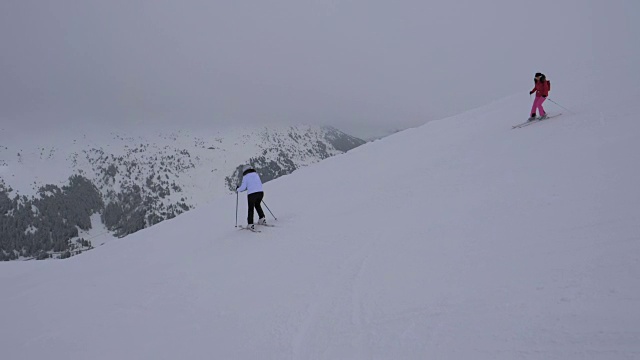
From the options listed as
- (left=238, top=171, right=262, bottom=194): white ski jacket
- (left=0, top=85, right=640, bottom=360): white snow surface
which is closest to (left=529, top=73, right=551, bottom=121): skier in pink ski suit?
(left=0, top=85, right=640, bottom=360): white snow surface

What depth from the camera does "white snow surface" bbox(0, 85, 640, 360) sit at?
13.8 ft

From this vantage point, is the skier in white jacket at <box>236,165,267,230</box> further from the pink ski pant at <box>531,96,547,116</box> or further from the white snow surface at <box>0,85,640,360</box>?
the pink ski pant at <box>531,96,547,116</box>

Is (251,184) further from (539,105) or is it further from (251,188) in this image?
(539,105)

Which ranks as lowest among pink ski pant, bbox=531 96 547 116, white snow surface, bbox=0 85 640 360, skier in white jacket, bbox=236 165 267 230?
white snow surface, bbox=0 85 640 360

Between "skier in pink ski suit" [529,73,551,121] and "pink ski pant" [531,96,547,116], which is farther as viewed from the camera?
"pink ski pant" [531,96,547,116]

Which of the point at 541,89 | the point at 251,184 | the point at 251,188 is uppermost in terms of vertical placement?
the point at 541,89

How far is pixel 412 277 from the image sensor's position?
6.01m

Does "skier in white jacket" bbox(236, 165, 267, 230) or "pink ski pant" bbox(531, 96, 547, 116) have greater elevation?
"pink ski pant" bbox(531, 96, 547, 116)

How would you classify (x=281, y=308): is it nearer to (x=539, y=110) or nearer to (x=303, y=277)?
(x=303, y=277)

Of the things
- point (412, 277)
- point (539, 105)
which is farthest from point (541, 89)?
point (412, 277)

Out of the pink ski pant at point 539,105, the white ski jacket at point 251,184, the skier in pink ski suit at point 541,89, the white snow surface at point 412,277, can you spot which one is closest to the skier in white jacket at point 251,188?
the white ski jacket at point 251,184

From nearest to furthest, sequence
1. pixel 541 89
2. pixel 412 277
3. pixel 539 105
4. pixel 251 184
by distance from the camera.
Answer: pixel 412 277 < pixel 251 184 < pixel 541 89 < pixel 539 105

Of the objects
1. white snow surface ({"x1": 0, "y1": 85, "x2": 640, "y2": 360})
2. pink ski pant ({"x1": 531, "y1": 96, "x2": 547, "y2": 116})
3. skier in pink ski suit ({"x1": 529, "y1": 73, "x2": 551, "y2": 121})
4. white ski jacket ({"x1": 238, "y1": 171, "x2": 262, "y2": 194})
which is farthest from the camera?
pink ski pant ({"x1": 531, "y1": 96, "x2": 547, "y2": 116})

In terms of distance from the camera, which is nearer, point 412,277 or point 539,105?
point 412,277
